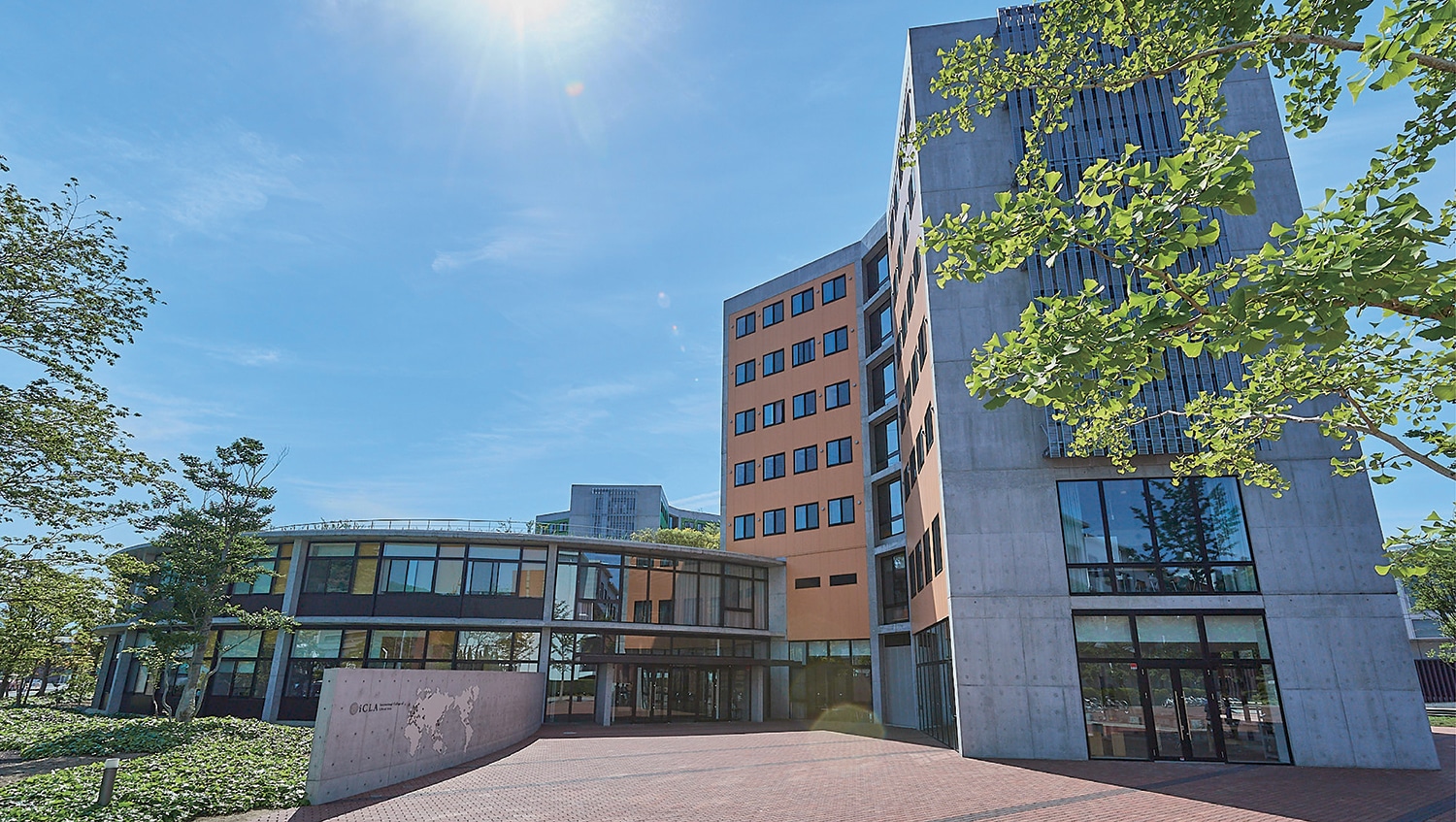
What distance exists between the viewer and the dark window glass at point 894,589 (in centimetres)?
2858

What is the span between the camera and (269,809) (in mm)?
10906

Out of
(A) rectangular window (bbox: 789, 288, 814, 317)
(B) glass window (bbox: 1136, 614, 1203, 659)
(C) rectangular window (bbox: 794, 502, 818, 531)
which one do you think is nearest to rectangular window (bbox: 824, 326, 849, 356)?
(A) rectangular window (bbox: 789, 288, 814, 317)

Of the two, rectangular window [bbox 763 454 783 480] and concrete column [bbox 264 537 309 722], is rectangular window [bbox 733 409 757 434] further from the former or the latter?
concrete column [bbox 264 537 309 722]

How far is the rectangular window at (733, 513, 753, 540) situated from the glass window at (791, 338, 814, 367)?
301 inches

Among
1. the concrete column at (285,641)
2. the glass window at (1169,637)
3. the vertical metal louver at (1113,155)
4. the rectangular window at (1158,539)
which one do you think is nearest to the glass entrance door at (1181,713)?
the glass window at (1169,637)

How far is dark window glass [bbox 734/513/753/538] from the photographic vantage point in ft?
116

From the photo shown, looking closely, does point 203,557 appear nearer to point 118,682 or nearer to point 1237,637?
point 118,682

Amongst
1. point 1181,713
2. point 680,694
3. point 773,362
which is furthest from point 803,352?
point 1181,713

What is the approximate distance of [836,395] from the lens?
111ft

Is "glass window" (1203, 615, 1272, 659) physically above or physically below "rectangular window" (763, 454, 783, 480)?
below

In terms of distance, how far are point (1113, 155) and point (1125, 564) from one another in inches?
426

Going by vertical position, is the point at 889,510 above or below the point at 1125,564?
above

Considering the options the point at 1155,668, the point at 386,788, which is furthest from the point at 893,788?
the point at 386,788

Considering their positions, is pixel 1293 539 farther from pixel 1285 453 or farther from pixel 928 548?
pixel 928 548
